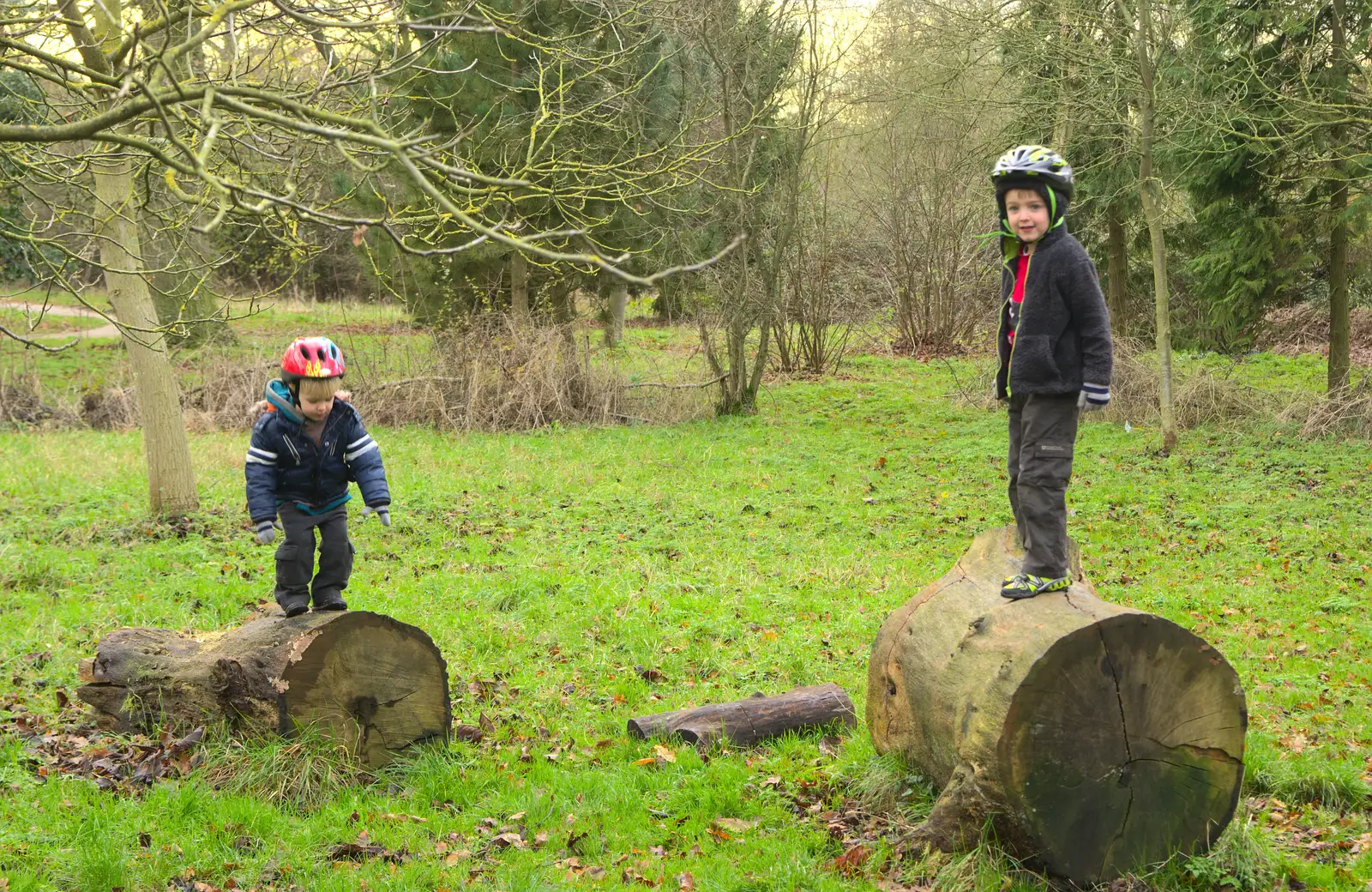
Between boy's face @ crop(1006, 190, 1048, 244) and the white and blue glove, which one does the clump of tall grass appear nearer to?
the white and blue glove

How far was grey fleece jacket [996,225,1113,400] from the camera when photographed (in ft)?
14.9

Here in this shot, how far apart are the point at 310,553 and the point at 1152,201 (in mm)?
11767

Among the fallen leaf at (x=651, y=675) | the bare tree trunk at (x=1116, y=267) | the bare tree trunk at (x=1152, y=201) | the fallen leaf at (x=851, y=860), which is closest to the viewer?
the fallen leaf at (x=851, y=860)

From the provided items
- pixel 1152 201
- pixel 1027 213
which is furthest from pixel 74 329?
pixel 1027 213

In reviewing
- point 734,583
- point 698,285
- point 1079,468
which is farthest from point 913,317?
point 734,583

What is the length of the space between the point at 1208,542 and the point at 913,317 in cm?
1697

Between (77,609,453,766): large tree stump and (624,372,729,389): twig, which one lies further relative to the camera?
(624,372,729,389): twig

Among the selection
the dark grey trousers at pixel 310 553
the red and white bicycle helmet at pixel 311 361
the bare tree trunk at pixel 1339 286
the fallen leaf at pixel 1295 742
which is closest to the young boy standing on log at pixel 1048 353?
the fallen leaf at pixel 1295 742

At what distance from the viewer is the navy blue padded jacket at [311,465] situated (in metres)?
5.20

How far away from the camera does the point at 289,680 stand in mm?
5148

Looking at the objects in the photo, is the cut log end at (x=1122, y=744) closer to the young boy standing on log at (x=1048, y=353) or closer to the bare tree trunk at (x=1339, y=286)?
the young boy standing on log at (x=1048, y=353)

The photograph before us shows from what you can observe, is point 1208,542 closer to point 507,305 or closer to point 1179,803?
point 1179,803

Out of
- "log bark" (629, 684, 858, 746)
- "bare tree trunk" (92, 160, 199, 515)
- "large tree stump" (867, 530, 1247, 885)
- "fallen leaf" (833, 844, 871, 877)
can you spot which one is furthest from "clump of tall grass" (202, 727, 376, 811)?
"bare tree trunk" (92, 160, 199, 515)

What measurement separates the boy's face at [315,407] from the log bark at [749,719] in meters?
2.39
